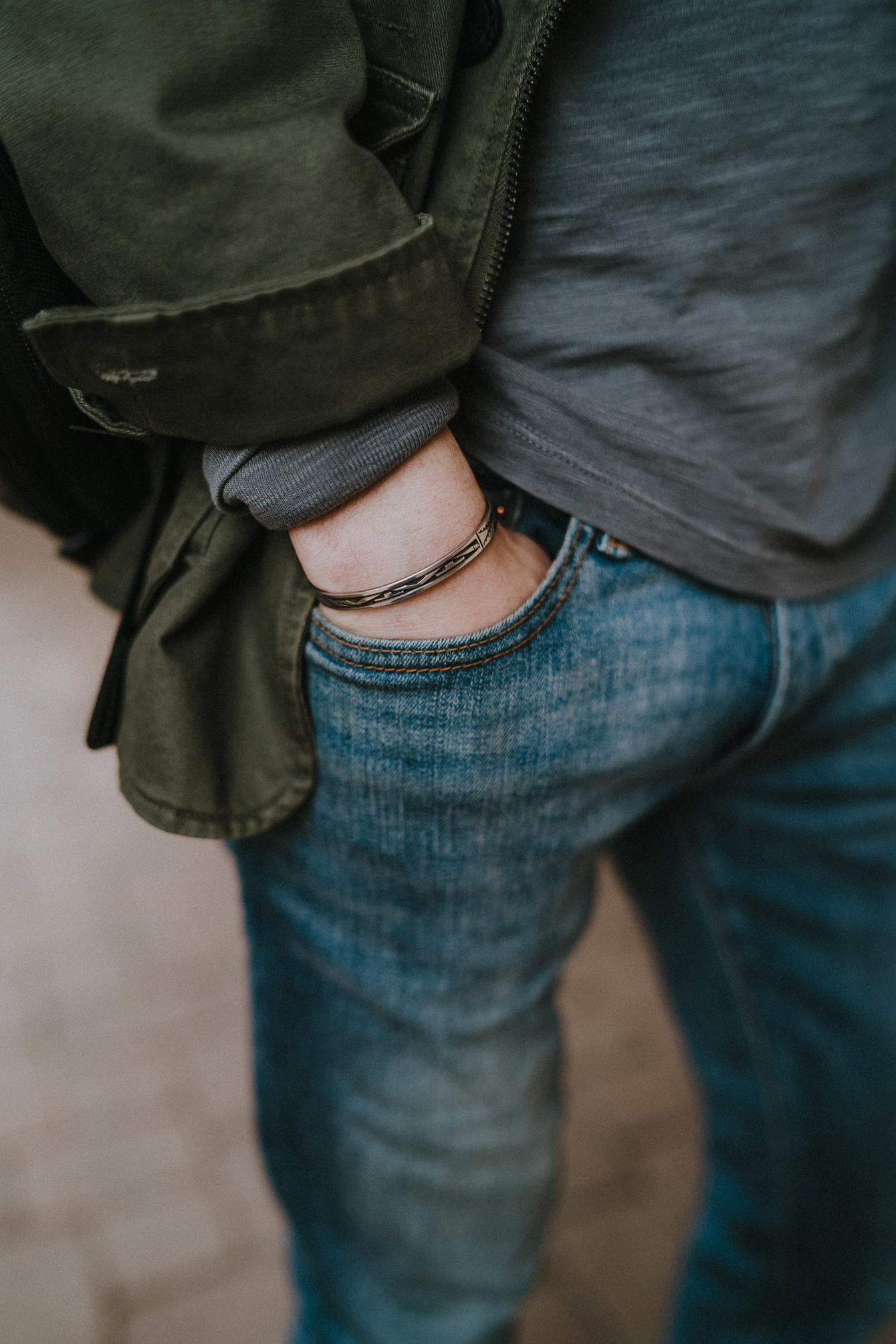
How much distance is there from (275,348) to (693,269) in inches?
11.1

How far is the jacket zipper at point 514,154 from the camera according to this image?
0.50 meters

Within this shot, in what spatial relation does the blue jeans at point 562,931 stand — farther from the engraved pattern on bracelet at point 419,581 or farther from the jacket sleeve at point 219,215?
the jacket sleeve at point 219,215

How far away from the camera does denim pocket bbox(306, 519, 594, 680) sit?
521 mm

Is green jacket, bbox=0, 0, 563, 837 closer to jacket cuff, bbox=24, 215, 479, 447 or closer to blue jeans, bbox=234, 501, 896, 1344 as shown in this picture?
jacket cuff, bbox=24, 215, 479, 447

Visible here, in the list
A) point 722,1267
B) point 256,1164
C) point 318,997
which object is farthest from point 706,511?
point 256,1164

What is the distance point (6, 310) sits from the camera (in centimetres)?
52

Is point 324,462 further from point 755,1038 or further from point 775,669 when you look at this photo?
point 755,1038

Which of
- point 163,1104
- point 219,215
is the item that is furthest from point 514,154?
point 163,1104

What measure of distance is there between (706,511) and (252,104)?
36 centimetres

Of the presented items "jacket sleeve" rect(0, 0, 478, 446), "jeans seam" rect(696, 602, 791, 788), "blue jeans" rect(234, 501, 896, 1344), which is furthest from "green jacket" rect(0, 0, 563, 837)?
"jeans seam" rect(696, 602, 791, 788)

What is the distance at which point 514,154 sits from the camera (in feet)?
1.70

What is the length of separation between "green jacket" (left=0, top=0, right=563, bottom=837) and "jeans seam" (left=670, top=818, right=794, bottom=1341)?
0.56m

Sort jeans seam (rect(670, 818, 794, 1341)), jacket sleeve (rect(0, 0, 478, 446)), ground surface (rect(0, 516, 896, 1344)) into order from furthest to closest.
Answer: ground surface (rect(0, 516, 896, 1344)) < jeans seam (rect(670, 818, 794, 1341)) < jacket sleeve (rect(0, 0, 478, 446))

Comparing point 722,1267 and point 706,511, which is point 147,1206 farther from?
point 706,511
